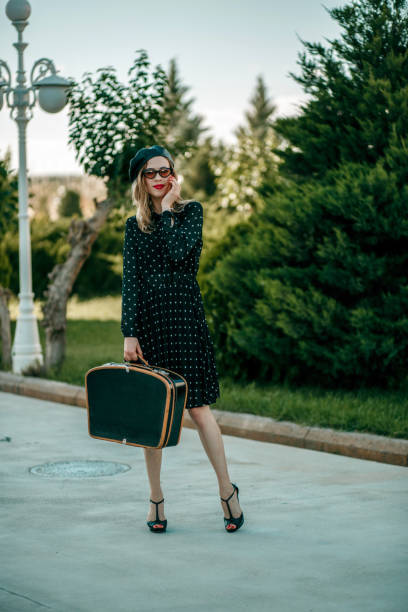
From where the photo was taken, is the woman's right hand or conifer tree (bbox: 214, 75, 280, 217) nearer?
the woman's right hand

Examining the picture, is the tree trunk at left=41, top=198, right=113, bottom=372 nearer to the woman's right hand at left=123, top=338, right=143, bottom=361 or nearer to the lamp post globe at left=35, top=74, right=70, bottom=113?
the lamp post globe at left=35, top=74, right=70, bottom=113

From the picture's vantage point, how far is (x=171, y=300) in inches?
193

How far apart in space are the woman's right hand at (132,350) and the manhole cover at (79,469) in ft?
5.89

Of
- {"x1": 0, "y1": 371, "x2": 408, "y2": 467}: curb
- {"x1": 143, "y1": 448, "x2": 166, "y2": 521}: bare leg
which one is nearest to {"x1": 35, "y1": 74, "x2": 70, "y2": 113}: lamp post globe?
{"x1": 0, "y1": 371, "x2": 408, "y2": 467}: curb

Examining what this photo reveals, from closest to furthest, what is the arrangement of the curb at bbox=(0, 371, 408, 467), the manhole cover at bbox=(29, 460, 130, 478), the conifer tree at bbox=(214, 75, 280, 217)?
the manhole cover at bbox=(29, 460, 130, 478) < the curb at bbox=(0, 371, 408, 467) < the conifer tree at bbox=(214, 75, 280, 217)

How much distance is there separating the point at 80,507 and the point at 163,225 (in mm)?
1770

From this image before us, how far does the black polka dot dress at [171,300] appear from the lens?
4.88 metres

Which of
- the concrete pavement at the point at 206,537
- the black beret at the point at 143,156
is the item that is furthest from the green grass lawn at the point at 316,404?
the black beret at the point at 143,156

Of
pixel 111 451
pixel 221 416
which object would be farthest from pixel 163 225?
pixel 221 416

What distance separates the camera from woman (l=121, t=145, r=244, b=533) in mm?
4883

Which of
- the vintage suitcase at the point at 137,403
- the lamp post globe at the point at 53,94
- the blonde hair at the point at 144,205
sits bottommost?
the vintage suitcase at the point at 137,403

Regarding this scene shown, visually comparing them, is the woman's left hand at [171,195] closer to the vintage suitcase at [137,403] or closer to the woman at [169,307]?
the woman at [169,307]

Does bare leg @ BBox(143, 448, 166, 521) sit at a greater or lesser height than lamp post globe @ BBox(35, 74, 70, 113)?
lesser

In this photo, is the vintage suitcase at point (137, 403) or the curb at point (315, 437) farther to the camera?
the curb at point (315, 437)
